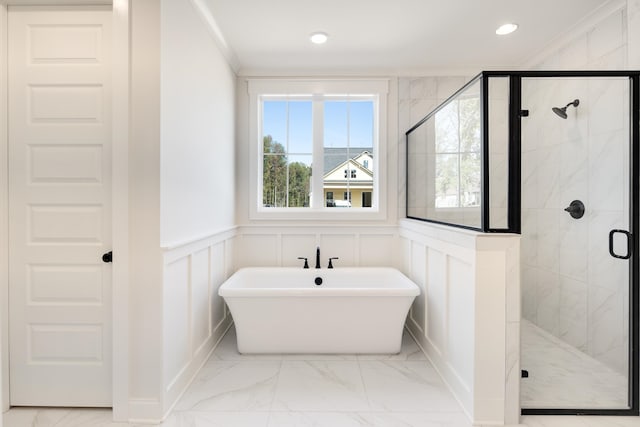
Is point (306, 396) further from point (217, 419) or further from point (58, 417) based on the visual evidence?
point (58, 417)

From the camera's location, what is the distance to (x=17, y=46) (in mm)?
1890

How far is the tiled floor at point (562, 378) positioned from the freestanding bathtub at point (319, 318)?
2.80 feet

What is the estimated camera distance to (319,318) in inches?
100

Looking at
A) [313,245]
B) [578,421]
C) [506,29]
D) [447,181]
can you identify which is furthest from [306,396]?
[506,29]

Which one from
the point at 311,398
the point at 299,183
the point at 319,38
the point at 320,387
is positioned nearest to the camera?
the point at 311,398

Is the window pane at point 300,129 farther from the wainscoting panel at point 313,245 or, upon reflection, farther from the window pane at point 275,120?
the wainscoting panel at point 313,245

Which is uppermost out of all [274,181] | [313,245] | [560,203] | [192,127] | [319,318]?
[192,127]

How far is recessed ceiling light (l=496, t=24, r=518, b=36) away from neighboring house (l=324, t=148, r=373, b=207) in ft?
4.68

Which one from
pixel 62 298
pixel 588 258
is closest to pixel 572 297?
pixel 588 258

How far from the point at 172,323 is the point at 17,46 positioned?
1.71m

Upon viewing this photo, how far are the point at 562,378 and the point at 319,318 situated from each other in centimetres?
158

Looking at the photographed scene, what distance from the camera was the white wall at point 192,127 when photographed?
190cm

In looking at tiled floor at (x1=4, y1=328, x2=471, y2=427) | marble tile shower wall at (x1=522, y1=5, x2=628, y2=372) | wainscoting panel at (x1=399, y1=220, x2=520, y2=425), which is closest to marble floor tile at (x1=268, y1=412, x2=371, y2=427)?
tiled floor at (x1=4, y1=328, x2=471, y2=427)

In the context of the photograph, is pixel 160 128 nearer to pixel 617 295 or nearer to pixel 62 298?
Answer: pixel 62 298
